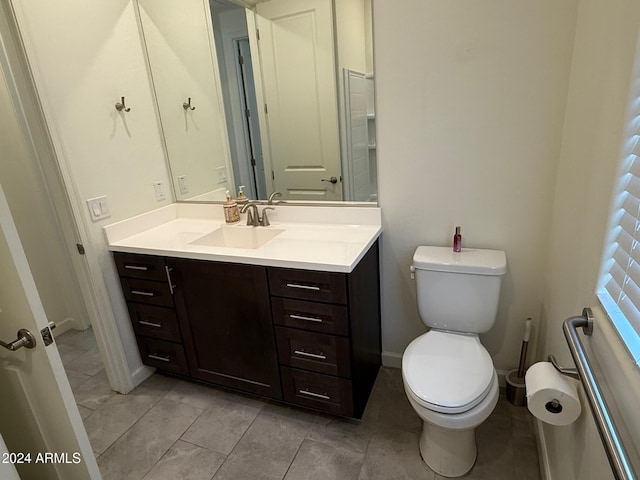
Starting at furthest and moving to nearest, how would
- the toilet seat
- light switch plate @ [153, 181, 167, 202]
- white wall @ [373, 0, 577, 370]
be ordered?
1. light switch plate @ [153, 181, 167, 202]
2. white wall @ [373, 0, 577, 370]
3. the toilet seat

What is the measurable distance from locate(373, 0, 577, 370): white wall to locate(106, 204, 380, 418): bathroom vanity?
1.11ft

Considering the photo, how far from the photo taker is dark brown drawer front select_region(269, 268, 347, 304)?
5.13 ft

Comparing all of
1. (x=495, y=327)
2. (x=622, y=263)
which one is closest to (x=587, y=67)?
(x=622, y=263)

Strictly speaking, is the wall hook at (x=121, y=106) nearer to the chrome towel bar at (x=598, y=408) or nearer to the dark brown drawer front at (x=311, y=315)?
the dark brown drawer front at (x=311, y=315)

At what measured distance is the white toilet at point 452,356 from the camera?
138 centimetres

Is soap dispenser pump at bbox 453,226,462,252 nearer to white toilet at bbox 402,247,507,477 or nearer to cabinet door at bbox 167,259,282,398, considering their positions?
white toilet at bbox 402,247,507,477

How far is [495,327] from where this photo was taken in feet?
6.39

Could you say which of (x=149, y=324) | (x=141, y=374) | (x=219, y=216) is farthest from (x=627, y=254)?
(x=141, y=374)

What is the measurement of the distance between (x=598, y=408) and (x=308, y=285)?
106cm

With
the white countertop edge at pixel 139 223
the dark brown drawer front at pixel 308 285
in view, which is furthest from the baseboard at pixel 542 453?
the white countertop edge at pixel 139 223

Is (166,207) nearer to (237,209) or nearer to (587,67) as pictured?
(237,209)

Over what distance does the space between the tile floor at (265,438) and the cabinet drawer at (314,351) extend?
35 centimetres

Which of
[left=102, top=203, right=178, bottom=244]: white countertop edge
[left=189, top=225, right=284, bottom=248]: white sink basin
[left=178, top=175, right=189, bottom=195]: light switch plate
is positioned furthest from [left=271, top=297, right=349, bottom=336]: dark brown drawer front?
[left=178, top=175, right=189, bottom=195]: light switch plate

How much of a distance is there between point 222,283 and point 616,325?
4.84 ft
